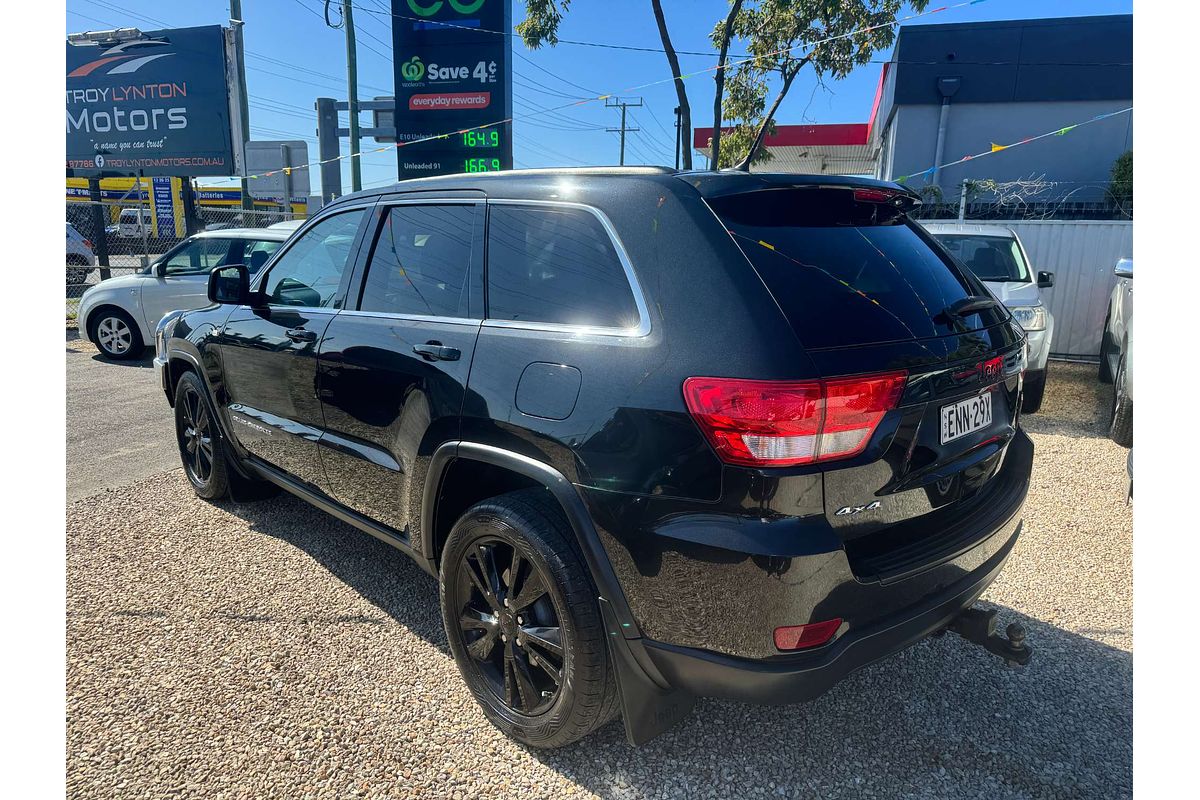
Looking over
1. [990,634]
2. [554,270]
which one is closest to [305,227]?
[554,270]

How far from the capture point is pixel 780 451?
181 cm

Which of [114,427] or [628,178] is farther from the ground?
[628,178]

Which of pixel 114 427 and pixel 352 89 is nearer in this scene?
pixel 114 427

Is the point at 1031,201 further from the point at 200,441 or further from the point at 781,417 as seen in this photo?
the point at 781,417

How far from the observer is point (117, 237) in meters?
29.1

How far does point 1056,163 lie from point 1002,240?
13.8m

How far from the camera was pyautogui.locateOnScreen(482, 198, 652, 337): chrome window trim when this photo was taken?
2043mm

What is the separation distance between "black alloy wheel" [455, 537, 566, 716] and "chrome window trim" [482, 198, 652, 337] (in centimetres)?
68

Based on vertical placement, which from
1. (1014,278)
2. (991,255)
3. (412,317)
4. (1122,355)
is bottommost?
(1122,355)

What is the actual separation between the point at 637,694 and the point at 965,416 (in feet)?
4.14

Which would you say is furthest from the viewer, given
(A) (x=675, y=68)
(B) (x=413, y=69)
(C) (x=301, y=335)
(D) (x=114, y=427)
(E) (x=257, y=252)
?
(B) (x=413, y=69)

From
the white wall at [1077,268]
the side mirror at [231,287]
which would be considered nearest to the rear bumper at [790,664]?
the side mirror at [231,287]

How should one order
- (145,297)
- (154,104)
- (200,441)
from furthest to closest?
(154,104), (145,297), (200,441)

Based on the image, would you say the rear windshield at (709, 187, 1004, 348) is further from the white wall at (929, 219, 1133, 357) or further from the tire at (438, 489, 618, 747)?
the white wall at (929, 219, 1133, 357)
